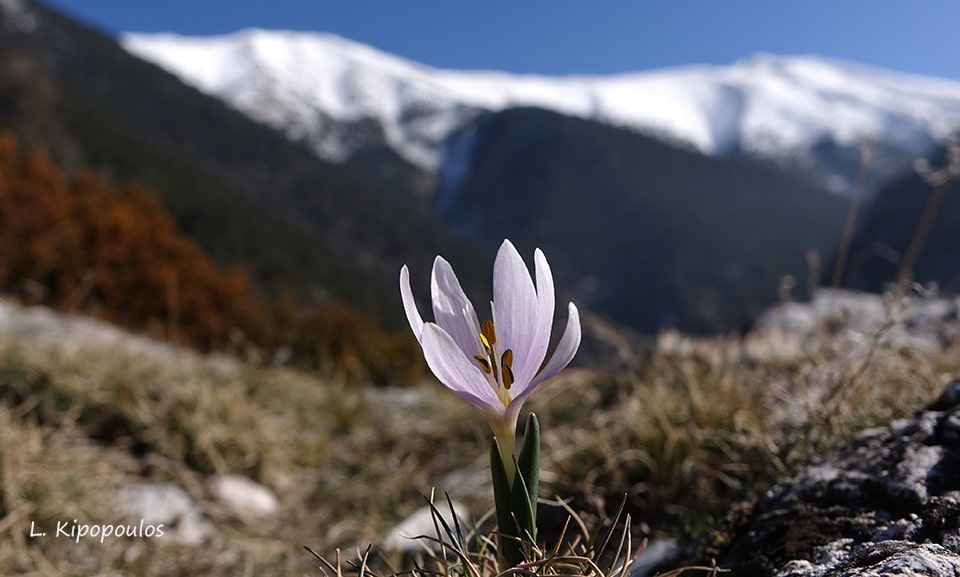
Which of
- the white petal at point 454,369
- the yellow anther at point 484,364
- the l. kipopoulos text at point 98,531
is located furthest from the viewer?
the l. kipopoulos text at point 98,531

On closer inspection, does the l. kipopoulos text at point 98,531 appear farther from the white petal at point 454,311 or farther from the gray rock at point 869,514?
the gray rock at point 869,514

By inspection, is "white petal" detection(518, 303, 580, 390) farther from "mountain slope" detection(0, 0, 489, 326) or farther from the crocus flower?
"mountain slope" detection(0, 0, 489, 326)

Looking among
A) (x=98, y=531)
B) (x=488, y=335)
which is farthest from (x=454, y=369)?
(x=98, y=531)

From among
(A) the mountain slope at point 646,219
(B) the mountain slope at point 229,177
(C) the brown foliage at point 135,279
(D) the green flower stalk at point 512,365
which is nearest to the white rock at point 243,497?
(D) the green flower stalk at point 512,365

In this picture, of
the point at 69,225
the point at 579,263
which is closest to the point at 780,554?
the point at 69,225

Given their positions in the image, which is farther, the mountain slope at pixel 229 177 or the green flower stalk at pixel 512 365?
the mountain slope at pixel 229 177

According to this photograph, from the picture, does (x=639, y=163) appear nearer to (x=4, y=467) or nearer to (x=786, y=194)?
(x=786, y=194)

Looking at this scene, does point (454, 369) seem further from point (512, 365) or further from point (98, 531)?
point (98, 531)
